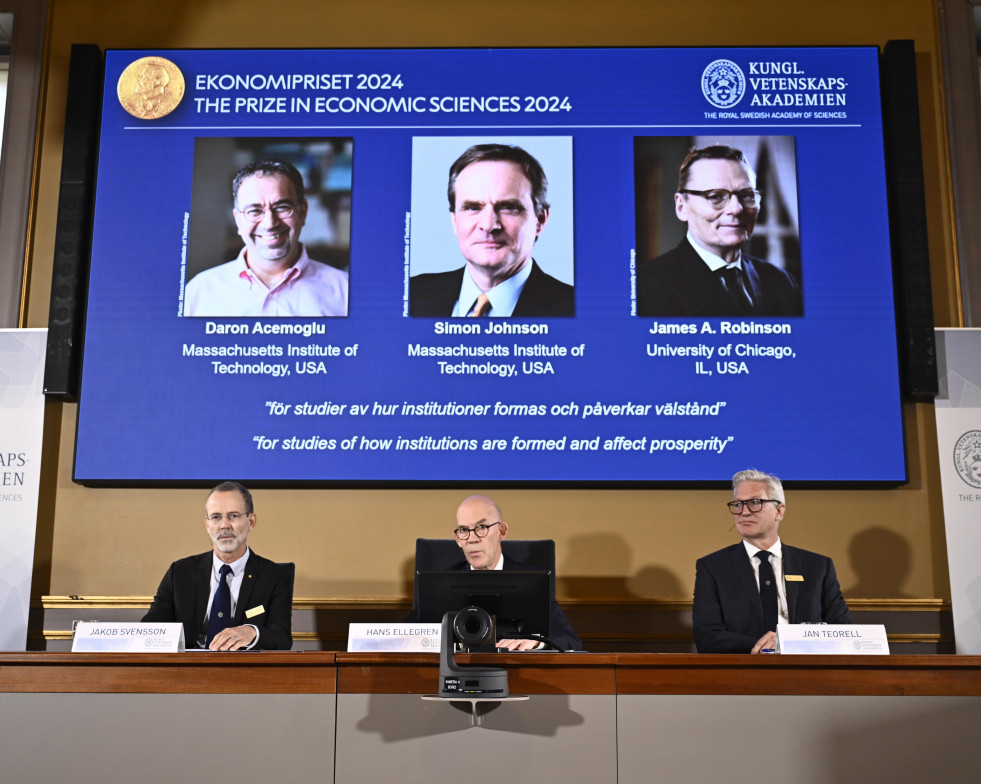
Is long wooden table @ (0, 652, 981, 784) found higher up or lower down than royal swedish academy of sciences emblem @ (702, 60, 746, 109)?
lower down

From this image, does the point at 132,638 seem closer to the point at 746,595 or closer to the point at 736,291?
the point at 746,595

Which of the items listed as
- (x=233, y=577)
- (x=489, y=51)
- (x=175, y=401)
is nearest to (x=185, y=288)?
(x=175, y=401)

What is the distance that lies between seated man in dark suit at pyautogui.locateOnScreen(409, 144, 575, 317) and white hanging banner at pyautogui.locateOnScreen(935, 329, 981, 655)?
1.70 metres

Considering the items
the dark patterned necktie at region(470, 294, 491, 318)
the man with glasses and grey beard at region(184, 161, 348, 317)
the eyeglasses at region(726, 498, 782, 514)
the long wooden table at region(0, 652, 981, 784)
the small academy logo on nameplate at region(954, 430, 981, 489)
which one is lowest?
the long wooden table at region(0, 652, 981, 784)

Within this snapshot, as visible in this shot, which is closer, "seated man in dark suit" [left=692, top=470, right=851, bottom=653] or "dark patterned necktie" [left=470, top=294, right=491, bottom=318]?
"seated man in dark suit" [left=692, top=470, right=851, bottom=653]

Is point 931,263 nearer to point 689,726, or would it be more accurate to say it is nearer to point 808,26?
point 808,26

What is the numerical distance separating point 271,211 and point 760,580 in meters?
2.69

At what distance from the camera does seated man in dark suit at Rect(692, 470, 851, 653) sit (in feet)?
11.5

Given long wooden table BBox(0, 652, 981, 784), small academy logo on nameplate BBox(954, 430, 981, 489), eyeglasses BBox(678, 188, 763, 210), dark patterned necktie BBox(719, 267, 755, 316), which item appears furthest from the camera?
eyeglasses BBox(678, 188, 763, 210)

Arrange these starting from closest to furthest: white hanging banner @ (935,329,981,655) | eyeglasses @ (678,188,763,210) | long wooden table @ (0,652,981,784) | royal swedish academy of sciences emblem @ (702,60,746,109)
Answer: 1. long wooden table @ (0,652,981,784)
2. white hanging banner @ (935,329,981,655)
3. eyeglasses @ (678,188,763,210)
4. royal swedish academy of sciences emblem @ (702,60,746,109)

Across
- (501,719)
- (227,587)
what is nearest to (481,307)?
(227,587)

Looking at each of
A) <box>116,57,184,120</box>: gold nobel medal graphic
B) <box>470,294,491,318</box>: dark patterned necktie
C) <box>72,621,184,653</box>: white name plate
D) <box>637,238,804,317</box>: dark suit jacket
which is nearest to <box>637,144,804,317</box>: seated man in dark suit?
<box>637,238,804,317</box>: dark suit jacket

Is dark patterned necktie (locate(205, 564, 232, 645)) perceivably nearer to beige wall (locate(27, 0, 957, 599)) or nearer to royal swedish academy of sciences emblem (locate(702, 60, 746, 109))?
beige wall (locate(27, 0, 957, 599))

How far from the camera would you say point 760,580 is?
3.56 metres
